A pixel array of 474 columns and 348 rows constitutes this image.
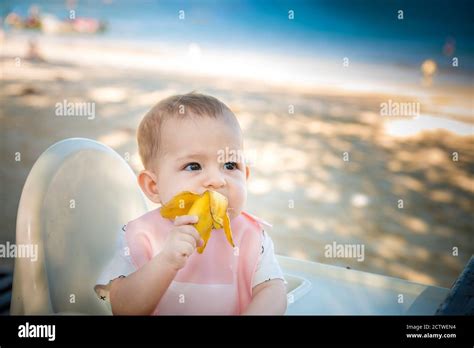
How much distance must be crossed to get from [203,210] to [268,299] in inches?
7.5

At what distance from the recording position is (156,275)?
2.63 ft

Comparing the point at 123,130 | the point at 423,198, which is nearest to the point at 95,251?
the point at 123,130

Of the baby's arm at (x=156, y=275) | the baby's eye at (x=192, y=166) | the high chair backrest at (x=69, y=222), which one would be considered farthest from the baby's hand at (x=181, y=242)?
the high chair backrest at (x=69, y=222)

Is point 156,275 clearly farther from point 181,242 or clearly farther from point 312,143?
point 312,143

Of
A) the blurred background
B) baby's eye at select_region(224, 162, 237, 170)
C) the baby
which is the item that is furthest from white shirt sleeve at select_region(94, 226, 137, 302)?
the blurred background

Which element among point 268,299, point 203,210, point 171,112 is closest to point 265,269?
point 268,299

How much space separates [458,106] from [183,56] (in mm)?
646

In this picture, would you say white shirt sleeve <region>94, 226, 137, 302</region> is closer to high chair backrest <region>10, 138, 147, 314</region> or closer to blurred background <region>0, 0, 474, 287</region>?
high chair backrest <region>10, 138, 147, 314</region>

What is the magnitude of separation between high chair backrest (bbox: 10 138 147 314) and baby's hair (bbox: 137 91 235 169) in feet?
0.46

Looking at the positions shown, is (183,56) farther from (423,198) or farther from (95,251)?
(423,198)

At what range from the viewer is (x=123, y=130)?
161 centimetres

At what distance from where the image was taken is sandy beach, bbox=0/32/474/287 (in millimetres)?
1352

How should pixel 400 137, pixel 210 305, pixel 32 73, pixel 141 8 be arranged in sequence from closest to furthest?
pixel 210 305 < pixel 141 8 < pixel 400 137 < pixel 32 73
